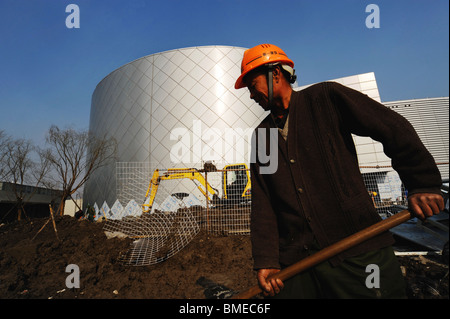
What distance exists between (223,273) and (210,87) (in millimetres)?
19283

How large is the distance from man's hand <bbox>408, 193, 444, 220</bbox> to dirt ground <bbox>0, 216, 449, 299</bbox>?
2.48 m

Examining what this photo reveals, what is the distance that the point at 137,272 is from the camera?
3.93 metres

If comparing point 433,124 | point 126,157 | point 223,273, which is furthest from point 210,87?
point 433,124

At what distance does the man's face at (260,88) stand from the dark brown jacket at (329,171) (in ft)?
0.56

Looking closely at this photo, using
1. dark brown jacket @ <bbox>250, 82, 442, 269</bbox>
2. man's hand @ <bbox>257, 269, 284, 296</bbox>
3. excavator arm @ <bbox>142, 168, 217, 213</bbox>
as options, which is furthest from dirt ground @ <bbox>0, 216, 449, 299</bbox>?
excavator arm @ <bbox>142, 168, 217, 213</bbox>

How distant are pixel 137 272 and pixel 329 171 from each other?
153 inches

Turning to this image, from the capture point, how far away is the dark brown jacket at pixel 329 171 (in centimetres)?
113

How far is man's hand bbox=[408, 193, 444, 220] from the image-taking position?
108cm

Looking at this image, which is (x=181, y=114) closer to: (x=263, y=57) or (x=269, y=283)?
(x=263, y=57)

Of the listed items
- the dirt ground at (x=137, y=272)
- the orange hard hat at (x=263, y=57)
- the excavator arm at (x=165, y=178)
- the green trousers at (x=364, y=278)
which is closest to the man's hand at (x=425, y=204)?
the green trousers at (x=364, y=278)

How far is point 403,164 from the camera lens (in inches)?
44.7

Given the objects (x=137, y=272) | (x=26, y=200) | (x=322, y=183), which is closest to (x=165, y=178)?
(x=137, y=272)

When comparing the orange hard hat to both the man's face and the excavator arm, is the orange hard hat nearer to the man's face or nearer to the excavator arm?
the man's face
